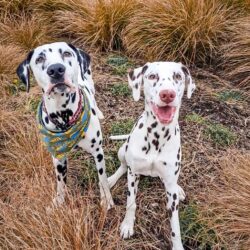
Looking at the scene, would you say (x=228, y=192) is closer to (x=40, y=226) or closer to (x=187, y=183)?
(x=187, y=183)

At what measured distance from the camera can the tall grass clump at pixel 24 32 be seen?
19.1 feet

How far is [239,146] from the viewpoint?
4.29 meters

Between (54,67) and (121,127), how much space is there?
186cm

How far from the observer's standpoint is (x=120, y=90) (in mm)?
5051

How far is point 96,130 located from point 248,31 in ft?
9.46

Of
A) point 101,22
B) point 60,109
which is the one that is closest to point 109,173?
point 60,109

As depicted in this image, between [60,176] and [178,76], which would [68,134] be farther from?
[178,76]

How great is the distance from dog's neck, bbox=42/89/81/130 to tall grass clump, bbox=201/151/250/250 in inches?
53.4

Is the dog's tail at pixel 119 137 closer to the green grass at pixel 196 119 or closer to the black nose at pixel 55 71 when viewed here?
the green grass at pixel 196 119

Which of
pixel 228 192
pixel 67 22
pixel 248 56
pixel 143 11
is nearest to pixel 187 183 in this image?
pixel 228 192

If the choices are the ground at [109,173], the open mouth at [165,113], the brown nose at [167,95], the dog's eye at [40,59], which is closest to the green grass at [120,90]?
the ground at [109,173]

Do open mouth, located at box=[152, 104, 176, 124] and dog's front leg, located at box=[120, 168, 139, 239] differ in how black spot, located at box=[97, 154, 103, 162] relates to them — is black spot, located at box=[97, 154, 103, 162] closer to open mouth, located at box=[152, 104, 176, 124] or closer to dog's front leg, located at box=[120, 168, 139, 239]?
dog's front leg, located at box=[120, 168, 139, 239]

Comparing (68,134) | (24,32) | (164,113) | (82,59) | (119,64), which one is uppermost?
(82,59)

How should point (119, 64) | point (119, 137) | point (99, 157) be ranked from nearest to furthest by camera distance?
point (99, 157)
point (119, 137)
point (119, 64)
